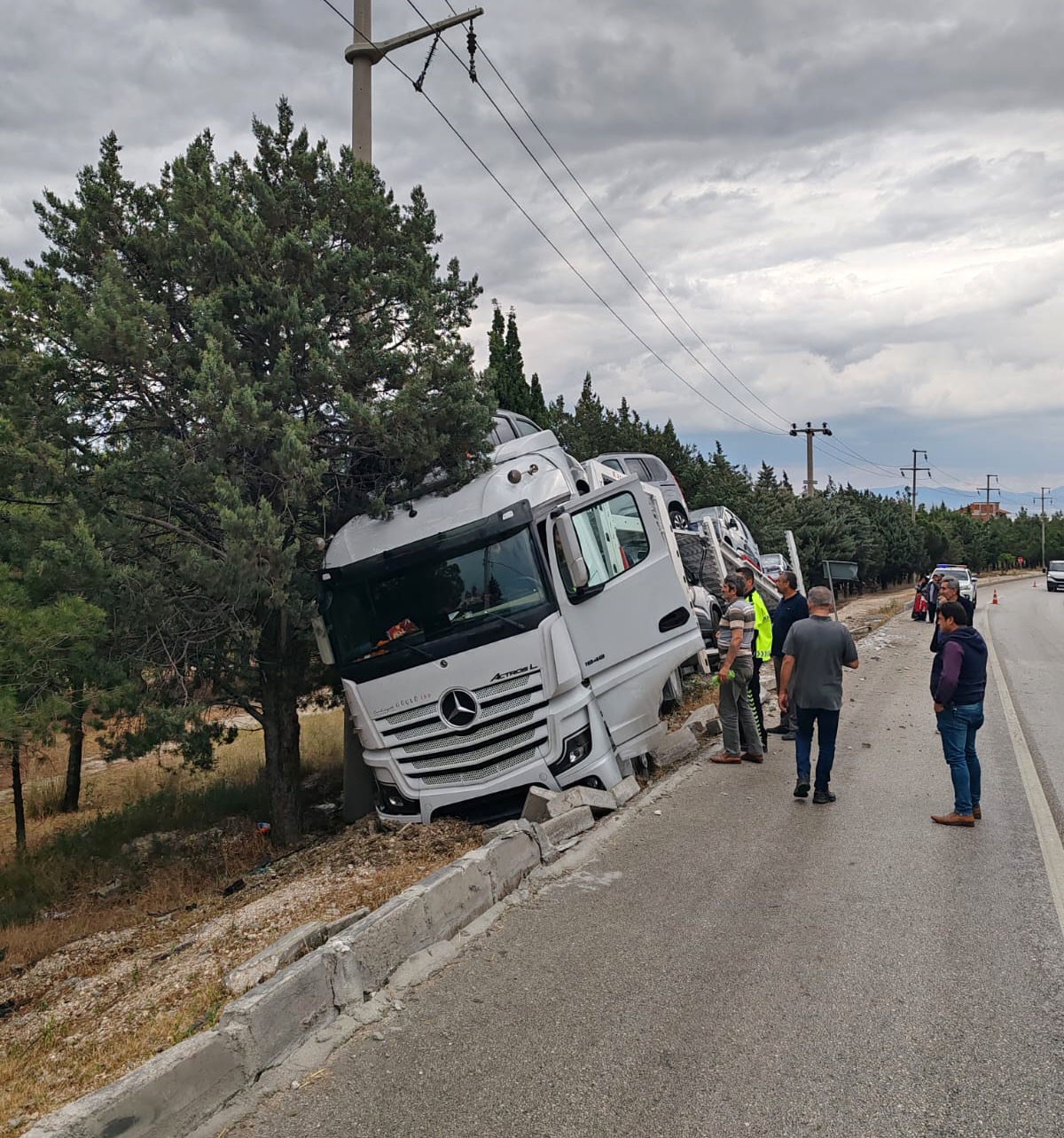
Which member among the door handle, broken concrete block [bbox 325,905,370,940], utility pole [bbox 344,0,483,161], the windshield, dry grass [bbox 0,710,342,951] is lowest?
dry grass [bbox 0,710,342,951]

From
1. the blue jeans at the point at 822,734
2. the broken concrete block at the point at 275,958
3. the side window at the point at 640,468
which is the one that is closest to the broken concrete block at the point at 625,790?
the blue jeans at the point at 822,734

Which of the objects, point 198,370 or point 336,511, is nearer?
point 198,370

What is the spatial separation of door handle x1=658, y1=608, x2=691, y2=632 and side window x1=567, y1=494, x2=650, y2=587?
0.57 m

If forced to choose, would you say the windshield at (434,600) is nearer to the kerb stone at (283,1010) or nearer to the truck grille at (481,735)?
the truck grille at (481,735)

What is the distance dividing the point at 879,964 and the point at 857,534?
47781 millimetres

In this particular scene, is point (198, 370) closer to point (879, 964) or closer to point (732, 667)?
point (732, 667)

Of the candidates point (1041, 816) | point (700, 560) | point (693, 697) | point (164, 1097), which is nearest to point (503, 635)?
point (1041, 816)

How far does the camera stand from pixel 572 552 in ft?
26.3

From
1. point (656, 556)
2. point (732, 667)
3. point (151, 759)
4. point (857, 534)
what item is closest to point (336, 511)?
point (656, 556)

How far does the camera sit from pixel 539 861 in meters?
6.64

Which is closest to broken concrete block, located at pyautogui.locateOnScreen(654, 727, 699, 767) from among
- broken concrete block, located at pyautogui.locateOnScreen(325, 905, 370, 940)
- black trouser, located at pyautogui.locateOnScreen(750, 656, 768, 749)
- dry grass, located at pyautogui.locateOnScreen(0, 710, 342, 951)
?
black trouser, located at pyautogui.locateOnScreen(750, 656, 768, 749)

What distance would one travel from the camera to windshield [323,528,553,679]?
26.0 feet

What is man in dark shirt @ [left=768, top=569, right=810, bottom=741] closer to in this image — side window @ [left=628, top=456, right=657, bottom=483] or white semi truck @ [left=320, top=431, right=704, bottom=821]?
white semi truck @ [left=320, top=431, right=704, bottom=821]

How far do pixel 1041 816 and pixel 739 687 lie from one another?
285cm
